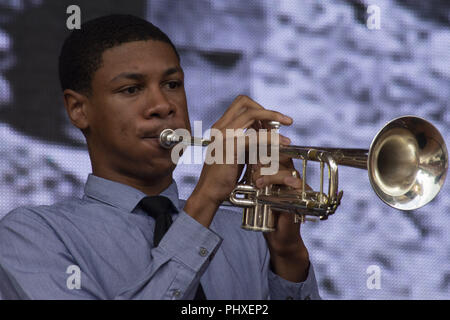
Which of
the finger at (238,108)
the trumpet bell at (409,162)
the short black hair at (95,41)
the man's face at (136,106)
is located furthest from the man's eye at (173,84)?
the trumpet bell at (409,162)

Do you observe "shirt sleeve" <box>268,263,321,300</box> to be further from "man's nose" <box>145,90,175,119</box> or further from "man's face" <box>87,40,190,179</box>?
"man's nose" <box>145,90,175,119</box>

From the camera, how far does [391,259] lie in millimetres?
2434

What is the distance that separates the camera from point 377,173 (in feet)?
5.63

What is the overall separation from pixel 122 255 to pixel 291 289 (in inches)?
17.1

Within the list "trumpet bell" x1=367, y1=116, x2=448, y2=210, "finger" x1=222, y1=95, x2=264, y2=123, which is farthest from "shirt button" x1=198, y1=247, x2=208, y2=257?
"trumpet bell" x1=367, y1=116, x2=448, y2=210

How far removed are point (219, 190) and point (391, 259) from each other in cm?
103

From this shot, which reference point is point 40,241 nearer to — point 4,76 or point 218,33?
point 4,76

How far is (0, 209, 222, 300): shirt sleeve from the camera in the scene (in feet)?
5.04

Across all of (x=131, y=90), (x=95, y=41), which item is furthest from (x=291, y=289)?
(x=95, y=41)

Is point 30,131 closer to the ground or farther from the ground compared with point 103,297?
farther from the ground

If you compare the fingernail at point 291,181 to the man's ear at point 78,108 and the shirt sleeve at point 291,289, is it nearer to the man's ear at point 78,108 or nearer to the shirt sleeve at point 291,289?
the shirt sleeve at point 291,289

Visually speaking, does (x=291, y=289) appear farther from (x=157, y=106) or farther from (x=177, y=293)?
(x=157, y=106)

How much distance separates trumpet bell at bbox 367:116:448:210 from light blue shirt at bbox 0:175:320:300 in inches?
12.6
